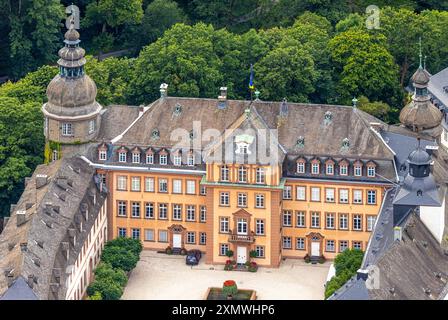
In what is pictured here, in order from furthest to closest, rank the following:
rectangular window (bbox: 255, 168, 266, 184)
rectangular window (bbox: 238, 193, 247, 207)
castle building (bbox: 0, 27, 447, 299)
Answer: rectangular window (bbox: 238, 193, 247, 207) < castle building (bbox: 0, 27, 447, 299) < rectangular window (bbox: 255, 168, 266, 184)

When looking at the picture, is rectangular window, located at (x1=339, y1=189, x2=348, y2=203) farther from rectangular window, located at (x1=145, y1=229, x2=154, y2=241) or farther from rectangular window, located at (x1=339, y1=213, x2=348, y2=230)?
rectangular window, located at (x1=145, y1=229, x2=154, y2=241)

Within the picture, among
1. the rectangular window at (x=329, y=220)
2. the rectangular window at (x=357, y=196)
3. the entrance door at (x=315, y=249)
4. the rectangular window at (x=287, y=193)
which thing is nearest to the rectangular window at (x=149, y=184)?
the rectangular window at (x=287, y=193)

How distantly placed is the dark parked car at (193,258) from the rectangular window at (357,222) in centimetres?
1600

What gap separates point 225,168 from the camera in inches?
7121

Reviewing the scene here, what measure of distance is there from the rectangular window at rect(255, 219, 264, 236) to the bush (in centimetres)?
1230

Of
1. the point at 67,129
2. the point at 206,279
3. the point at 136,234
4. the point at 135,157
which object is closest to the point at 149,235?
the point at 136,234

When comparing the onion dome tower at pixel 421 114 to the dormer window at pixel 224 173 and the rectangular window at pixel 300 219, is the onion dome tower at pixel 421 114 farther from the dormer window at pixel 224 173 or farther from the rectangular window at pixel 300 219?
the dormer window at pixel 224 173

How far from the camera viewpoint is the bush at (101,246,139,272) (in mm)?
179500

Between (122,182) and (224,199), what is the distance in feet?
37.5

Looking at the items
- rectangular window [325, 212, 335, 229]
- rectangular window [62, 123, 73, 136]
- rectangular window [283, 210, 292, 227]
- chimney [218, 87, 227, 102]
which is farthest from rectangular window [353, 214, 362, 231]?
rectangular window [62, 123, 73, 136]

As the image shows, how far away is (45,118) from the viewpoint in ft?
615

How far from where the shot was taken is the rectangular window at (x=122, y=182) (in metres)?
187
